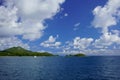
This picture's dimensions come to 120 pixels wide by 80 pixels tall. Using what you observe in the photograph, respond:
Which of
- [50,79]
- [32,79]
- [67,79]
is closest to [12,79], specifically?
[32,79]

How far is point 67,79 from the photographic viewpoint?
256ft

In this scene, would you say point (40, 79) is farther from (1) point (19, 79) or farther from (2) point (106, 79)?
(2) point (106, 79)

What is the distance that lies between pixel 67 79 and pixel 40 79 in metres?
10.7

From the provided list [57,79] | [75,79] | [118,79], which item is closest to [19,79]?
[57,79]

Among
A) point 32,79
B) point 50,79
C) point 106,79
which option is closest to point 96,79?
point 106,79

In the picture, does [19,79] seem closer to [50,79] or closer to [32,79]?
[32,79]

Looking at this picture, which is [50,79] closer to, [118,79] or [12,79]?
[12,79]

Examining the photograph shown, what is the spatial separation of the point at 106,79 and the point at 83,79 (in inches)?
379

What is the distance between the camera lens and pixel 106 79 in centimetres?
7950

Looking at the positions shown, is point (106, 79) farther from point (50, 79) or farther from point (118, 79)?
point (50, 79)

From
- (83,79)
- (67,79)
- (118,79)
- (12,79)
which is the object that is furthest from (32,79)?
(118,79)

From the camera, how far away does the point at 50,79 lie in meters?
77.7

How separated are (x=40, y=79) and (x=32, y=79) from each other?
124 inches

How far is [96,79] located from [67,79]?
1171 cm
